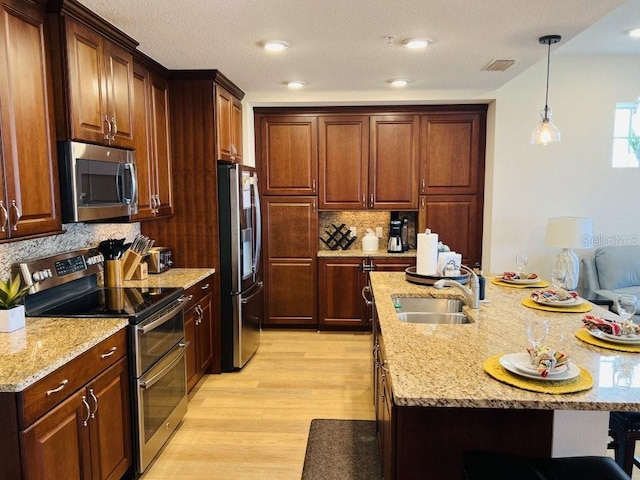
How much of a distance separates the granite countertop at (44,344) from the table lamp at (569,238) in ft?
12.2

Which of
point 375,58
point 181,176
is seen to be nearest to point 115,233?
point 181,176

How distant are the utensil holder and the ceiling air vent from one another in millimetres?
3016

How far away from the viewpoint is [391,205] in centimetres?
502

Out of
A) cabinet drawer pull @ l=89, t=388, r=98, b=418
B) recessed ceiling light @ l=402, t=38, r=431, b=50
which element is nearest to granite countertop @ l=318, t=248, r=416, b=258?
recessed ceiling light @ l=402, t=38, r=431, b=50

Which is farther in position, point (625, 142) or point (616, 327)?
point (625, 142)

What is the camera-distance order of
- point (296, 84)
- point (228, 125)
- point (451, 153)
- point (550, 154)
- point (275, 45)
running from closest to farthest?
point (275, 45)
point (228, 125)
point (296, 84)
point (550, 154)
point (451, 153)

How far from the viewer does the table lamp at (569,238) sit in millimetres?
4254

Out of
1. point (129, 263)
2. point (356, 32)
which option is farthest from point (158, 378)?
point (356, 32)

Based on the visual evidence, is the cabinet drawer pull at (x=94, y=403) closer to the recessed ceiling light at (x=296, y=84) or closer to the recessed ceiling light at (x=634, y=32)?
the recessed ceiling light at (x=296, y=84)

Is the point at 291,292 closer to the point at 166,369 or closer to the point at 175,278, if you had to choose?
the point at 175,278

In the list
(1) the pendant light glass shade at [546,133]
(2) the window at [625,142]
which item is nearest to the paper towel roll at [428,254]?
(1) the pendant light glass shade at [546,133]

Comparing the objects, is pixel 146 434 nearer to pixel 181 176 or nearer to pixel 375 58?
pixel 181 176

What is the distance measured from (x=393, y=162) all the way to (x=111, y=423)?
12.0 feet

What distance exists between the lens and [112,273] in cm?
313
